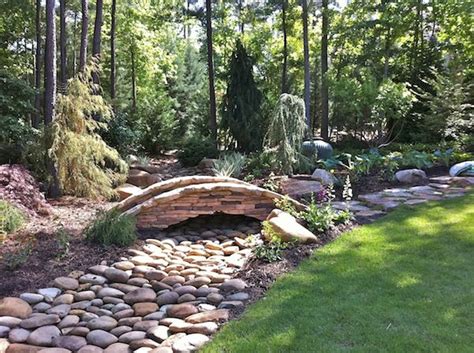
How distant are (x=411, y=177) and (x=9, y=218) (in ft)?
18.8

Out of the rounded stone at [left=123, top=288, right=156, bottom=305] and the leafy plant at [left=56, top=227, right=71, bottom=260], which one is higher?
the leafy plant at [left=56, top=227, right=71, bottom=260]

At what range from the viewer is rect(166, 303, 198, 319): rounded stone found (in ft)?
10.00

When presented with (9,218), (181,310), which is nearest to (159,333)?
(181,310)

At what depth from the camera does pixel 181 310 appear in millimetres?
3084

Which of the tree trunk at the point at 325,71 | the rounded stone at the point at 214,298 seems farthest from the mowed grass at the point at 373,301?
the tree trunk at the point at 325,71

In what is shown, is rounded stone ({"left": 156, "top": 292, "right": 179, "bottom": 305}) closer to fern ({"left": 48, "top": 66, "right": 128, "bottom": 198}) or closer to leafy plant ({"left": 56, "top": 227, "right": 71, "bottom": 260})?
leafy plant ({"left": 56, "top": 227, "right": 71, "bottom": 260})

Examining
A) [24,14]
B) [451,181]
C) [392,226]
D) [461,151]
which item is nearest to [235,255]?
[392,226]

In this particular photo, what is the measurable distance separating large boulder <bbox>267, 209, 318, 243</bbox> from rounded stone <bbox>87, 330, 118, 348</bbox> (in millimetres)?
1921

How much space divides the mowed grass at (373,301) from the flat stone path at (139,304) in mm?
299

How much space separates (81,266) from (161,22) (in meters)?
15.2

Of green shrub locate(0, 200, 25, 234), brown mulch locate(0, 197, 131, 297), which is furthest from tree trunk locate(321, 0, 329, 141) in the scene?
green shrub locate(0, 200, 25, 234)

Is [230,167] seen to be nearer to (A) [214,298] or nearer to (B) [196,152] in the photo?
(B) [196,152]

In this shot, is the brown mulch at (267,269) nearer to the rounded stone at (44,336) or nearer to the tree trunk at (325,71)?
the rounded stone at (44,336)

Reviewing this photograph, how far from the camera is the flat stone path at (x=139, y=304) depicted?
2.72 metres
